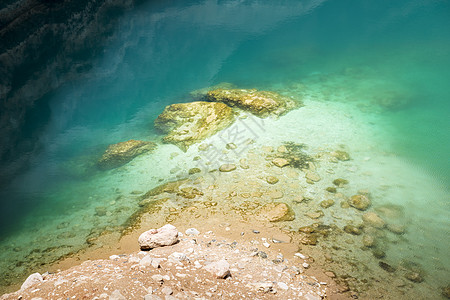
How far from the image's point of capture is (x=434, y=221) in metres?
6.43

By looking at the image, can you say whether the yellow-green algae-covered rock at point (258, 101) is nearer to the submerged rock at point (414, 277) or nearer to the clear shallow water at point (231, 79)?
the clear shallow water at point (231, 79)

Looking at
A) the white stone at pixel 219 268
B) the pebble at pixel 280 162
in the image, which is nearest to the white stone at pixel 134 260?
the white stone at pixel 219 268

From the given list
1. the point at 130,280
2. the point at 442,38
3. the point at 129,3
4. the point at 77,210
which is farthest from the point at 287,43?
the point at 130,280

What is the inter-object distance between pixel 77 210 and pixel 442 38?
921 inches

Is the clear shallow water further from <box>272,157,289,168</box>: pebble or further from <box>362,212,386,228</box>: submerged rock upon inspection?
<box>272,157,289,168</box>: pebble

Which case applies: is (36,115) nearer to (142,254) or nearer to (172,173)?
(172,173)

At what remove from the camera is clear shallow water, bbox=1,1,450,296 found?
8070 millimetres

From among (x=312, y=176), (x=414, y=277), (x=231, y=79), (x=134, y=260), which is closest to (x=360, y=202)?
(x=312, y=176)

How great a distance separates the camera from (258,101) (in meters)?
11.9

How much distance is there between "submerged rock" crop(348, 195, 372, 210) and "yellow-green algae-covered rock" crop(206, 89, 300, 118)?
5402 millimetres

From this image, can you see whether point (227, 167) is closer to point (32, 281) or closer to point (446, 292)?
point (32, 281)

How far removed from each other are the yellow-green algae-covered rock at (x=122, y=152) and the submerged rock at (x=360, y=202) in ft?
24.4

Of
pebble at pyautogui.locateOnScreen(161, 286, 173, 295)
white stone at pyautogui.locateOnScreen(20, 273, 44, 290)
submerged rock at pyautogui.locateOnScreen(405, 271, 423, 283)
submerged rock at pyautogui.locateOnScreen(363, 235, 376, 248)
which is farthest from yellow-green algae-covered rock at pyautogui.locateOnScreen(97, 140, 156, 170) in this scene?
submerged rock at pyautogui.locateOnScreen(405, 271, 423, 283)

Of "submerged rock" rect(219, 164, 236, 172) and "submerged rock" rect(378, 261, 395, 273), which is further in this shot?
"submerged rock" rect(219, 164, 236, 172)
